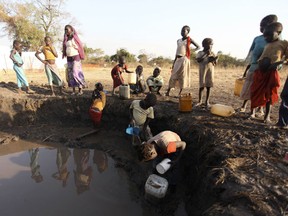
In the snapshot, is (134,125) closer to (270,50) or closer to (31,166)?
(31,166)

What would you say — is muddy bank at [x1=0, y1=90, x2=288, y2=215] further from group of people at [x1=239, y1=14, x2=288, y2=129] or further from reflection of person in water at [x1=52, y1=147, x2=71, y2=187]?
group of people at [x1=239, y1=14, x2=288, y2=129]

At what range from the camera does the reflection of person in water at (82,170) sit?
4207 millimetres

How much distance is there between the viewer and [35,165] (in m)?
4.89

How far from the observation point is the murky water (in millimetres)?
3557

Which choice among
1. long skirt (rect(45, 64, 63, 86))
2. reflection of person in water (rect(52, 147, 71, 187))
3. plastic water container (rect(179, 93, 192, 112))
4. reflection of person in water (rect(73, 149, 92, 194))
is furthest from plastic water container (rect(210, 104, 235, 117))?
long skirt (rect(45, 64, 63, 86))

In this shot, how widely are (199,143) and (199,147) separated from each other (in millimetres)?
79

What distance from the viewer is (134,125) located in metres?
4.60

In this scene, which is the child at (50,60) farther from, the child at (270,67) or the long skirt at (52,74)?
the child at (270,67)

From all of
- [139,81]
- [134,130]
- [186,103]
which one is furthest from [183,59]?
[134,130]

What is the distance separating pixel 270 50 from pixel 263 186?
8.12 feet

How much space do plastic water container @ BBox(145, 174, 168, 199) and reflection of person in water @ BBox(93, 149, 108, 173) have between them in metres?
1.60

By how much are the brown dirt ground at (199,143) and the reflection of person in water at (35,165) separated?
52cm

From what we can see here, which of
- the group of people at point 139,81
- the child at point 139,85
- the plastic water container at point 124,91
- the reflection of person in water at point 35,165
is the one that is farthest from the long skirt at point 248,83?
the reflection of person in water at point 35,165

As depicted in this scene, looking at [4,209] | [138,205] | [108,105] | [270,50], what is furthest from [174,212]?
[108,105]
